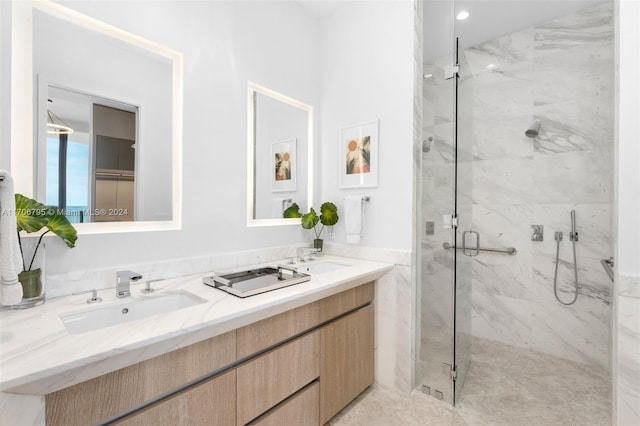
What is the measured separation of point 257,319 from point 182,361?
30cm

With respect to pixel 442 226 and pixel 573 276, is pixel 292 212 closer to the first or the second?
pixel 442 226

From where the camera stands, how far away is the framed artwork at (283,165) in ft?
7.46

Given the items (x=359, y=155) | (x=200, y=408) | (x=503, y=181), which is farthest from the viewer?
(x=503, y=181)

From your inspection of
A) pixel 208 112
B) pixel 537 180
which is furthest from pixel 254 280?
pixel 537 180

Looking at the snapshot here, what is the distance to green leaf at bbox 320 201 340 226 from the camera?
2.36m

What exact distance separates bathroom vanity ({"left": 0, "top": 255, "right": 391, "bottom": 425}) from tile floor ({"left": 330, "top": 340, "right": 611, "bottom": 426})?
0.19m

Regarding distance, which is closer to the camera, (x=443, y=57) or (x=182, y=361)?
(x=182, y=361)

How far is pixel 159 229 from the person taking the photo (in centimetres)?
162

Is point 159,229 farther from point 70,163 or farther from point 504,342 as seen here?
point 504,342

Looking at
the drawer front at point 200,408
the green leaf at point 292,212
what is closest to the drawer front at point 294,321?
the drawer front at point 200,408

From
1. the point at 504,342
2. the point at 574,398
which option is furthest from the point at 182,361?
the point at 504,342

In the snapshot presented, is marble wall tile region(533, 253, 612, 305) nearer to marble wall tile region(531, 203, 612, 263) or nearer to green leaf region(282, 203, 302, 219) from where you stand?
marble wall tile region(531, 203, 612, 263)

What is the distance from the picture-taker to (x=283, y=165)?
233cm

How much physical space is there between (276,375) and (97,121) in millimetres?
1490
